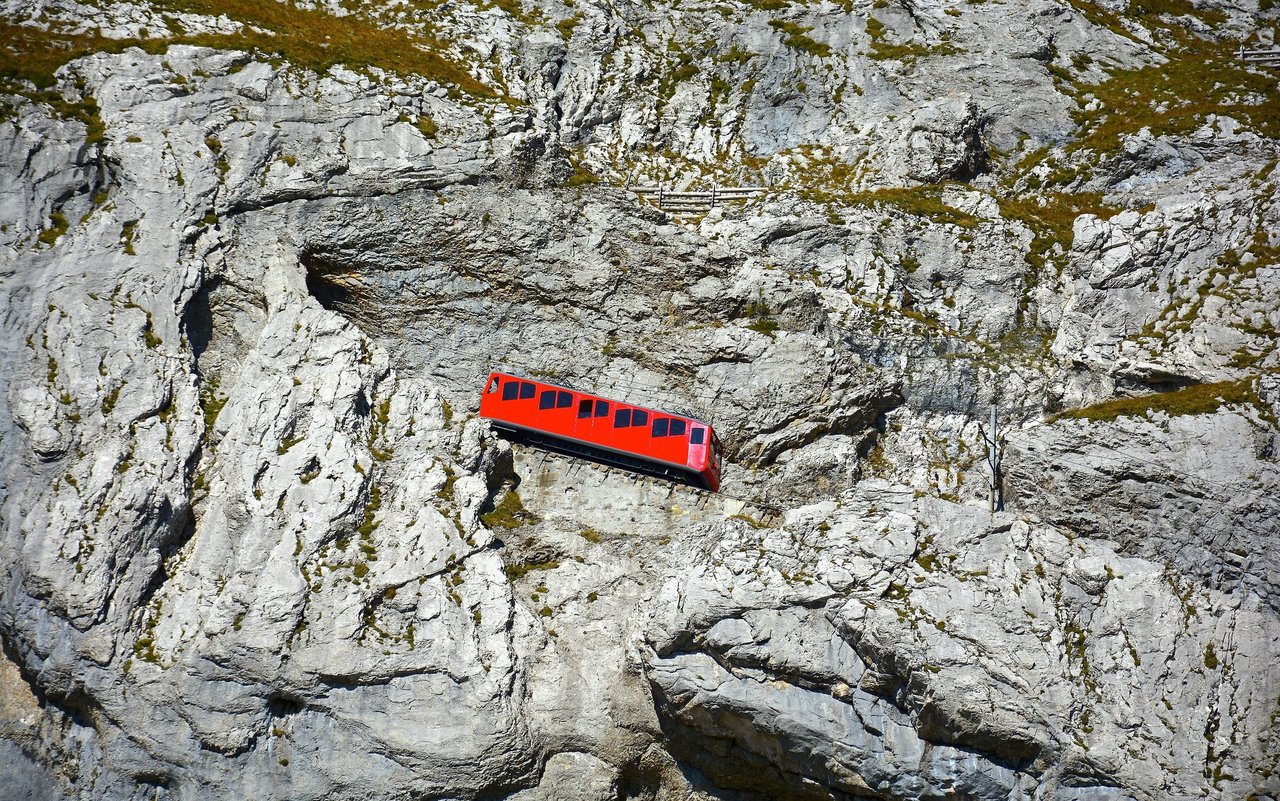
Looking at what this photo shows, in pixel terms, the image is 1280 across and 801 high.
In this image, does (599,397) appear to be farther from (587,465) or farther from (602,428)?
(587,465)

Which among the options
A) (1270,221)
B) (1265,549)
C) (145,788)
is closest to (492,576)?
(145,788)

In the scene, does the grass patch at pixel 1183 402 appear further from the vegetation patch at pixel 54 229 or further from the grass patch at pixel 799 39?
the vegetation patch at pixel 54 229

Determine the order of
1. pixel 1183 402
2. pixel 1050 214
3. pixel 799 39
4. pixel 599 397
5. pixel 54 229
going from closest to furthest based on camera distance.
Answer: pixel 1183 402, pixel 54 229, pixel 599 397, pixel 1050 214, pixel 799 39

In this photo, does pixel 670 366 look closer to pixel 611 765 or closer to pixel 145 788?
pixel 611 765

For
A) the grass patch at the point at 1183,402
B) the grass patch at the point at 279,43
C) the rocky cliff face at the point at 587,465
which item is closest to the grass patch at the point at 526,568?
the rocky cliff face at the point at 587,465

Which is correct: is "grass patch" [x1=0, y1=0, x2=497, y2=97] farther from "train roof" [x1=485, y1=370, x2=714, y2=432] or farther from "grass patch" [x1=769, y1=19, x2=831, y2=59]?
"grass patch" [x1=769, y1=19, x2=831, y2=59]

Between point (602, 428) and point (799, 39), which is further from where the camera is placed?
point (799, 39)

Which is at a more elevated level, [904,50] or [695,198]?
[904,50]

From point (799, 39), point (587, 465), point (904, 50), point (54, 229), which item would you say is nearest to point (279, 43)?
point (54, 229)
